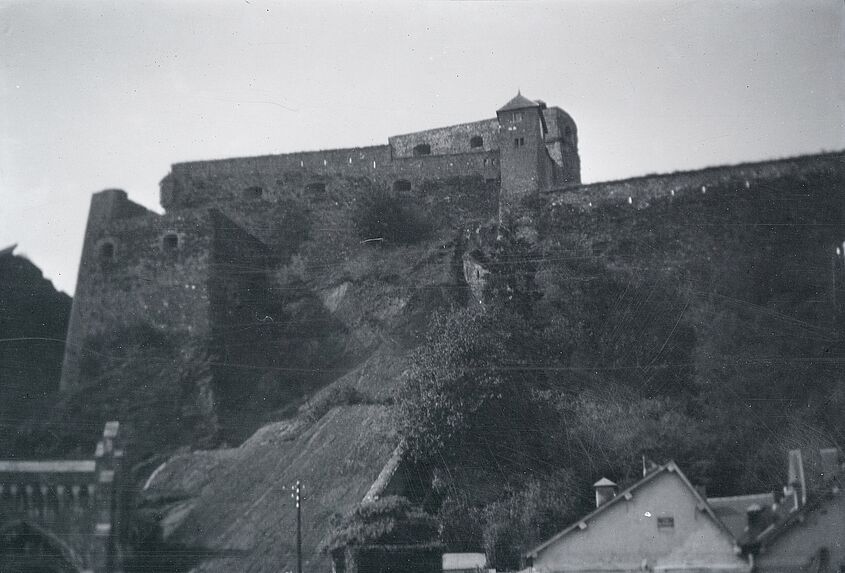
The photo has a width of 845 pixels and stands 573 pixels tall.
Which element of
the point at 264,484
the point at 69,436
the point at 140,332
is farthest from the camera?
the point at 140,332

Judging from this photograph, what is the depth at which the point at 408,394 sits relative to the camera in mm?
31859

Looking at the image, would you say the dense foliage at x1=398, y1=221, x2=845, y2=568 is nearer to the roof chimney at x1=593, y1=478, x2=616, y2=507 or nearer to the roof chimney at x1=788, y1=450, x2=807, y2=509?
the roof chimney at x1=593, y1=478, x2=616, y2=507

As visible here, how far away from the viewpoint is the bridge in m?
31.5

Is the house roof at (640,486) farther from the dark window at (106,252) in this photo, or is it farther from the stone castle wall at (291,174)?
the dark window at (106,252)

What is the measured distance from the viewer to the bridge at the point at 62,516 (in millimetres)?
31547

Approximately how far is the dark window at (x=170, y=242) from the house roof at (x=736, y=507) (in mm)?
26716

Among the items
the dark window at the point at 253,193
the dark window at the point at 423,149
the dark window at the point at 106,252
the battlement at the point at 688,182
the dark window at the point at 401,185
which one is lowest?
the dark window at the point at 106,252

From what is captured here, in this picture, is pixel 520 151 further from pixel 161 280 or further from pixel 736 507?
pixel 736 507

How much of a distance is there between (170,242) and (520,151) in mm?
16689

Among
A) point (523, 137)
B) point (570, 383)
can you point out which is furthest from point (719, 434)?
point (523, 137)

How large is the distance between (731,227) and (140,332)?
2561cm

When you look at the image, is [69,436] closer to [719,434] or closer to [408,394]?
[408,394]

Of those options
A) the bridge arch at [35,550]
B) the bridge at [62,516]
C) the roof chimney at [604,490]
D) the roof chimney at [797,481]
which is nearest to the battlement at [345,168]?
the bridge at [62,516]

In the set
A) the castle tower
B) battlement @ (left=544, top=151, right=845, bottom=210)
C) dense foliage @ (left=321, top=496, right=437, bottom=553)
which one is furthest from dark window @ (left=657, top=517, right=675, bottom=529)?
the castle tower
